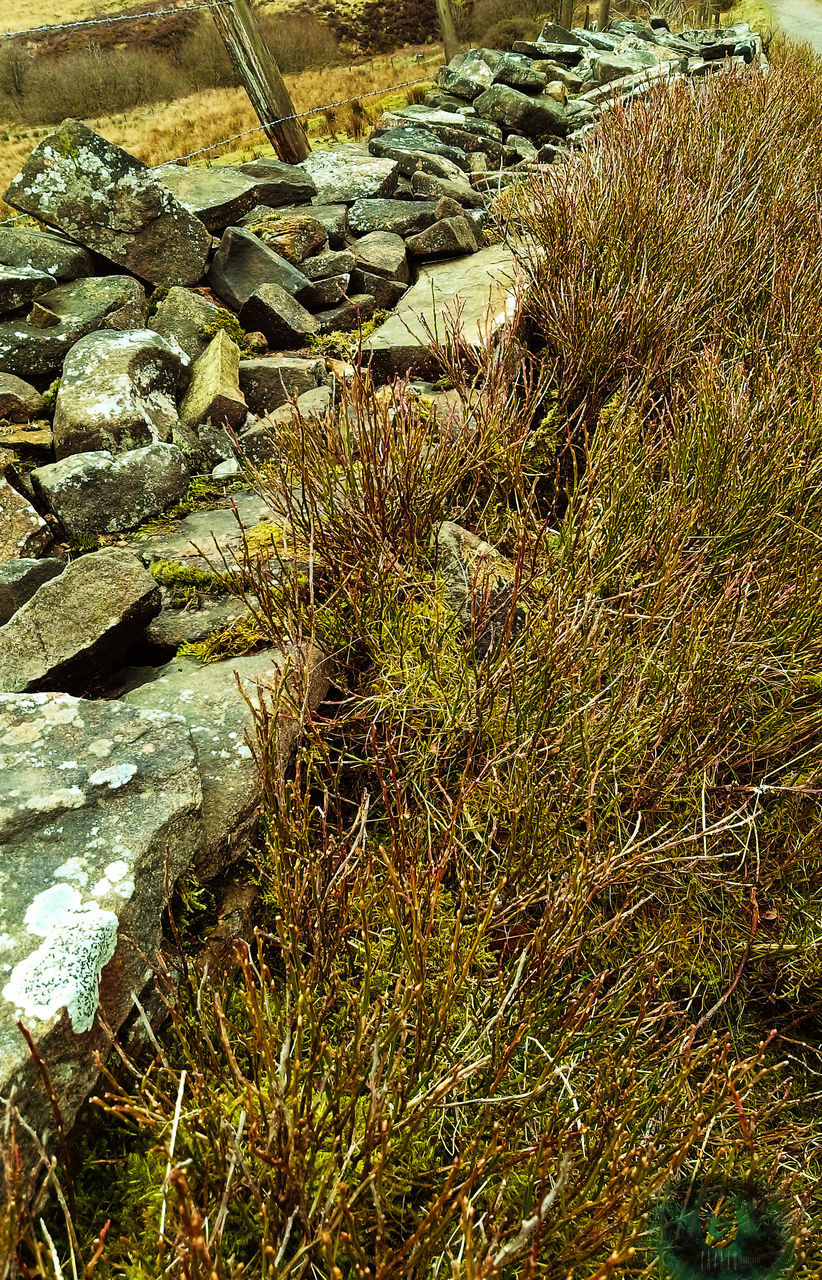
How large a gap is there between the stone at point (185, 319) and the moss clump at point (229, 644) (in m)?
1.84

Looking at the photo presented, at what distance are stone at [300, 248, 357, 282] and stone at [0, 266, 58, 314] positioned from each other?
1.51 m

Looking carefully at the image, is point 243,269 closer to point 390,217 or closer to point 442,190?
point 390,217

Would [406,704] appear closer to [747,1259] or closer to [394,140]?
[747,1259]

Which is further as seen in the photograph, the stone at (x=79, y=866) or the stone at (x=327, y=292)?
the stone at (x=327, y=292)

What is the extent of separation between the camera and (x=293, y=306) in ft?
12.9

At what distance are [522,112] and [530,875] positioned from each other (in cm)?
815

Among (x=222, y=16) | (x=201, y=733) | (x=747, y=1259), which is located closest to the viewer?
(x=747, y=1259)

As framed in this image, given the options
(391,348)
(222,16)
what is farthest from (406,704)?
(222,16)

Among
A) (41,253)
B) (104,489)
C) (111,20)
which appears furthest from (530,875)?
(111,20)

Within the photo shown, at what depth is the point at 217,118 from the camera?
12484 millimetres

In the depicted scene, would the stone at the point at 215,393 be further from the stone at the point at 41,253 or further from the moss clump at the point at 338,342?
the stone at the point at 41,253

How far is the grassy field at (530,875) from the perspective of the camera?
1.05 m

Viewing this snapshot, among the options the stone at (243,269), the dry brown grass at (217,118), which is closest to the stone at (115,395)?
the stone at (243,269)

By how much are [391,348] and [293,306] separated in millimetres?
739
